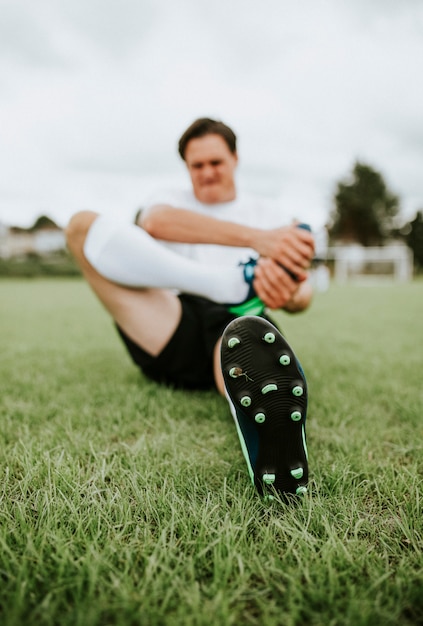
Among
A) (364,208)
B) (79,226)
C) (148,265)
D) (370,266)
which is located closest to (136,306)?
(148,265)

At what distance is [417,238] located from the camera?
106 feet

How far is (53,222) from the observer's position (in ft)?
195

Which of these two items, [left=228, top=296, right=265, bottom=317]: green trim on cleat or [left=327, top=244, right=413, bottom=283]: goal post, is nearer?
[left=228, top=296, right=265, bottom=317]: green trim on cleat

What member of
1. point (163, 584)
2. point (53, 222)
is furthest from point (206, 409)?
point (53, 222)

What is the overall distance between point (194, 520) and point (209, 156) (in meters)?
1.59

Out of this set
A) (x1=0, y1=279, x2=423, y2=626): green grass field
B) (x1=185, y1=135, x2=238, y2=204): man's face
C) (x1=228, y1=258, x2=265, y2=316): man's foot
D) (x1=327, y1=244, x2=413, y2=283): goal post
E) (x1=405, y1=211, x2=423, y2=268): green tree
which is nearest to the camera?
(x1=0, y1=279, x2=423, y2=626): green grass field

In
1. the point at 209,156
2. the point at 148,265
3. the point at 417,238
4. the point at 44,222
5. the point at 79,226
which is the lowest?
the point at 148,265

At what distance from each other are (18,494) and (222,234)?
974 mm

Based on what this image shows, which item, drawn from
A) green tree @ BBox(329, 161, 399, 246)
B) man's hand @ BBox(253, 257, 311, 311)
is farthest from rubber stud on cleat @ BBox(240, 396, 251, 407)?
green tree @ BBox(329, 161, 399, 246)

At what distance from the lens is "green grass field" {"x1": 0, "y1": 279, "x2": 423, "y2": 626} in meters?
0.66

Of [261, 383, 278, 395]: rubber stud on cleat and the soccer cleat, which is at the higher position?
the soccer cleat

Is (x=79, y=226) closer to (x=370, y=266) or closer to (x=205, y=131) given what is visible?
(x=205, y=131)

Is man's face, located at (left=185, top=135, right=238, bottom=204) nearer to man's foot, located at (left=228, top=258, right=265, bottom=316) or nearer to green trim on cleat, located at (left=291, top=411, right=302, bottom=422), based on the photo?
man's foot, located at (left=228, top=258, right=265, bottom=316)

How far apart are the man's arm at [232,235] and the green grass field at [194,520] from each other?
1.87 feet
